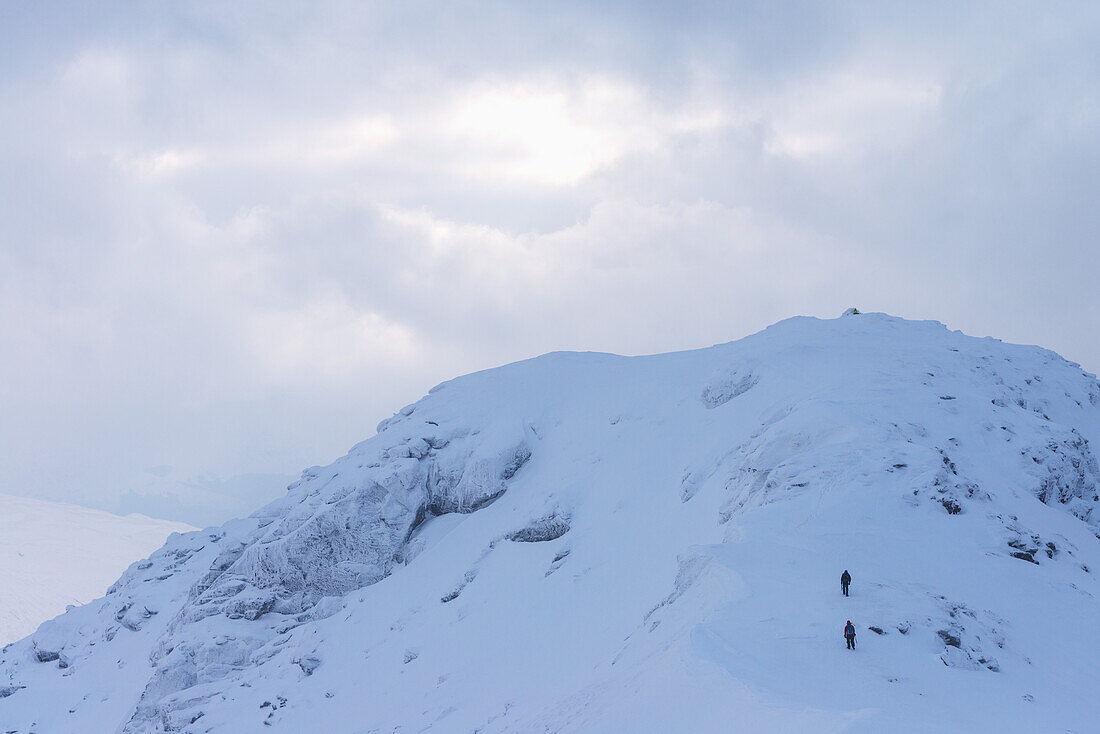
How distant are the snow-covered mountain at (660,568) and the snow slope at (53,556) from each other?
102 m

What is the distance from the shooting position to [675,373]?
48.8 meters

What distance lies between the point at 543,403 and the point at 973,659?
31824 millimetres

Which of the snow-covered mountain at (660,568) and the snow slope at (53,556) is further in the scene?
the snow slope at (53,556)

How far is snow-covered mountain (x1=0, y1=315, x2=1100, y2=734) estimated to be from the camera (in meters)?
18.3

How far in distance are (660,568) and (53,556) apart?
17106 centimetres

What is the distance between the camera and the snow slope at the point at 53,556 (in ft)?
449

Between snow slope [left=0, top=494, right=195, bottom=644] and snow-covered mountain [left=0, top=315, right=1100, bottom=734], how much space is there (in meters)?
102

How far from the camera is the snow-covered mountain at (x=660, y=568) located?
18.3 metres

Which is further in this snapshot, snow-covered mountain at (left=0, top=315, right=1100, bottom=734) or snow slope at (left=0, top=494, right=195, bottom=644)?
snow slope at (left=0, top=494, right=195, bottom=644)

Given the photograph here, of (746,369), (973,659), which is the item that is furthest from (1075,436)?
(973,659)

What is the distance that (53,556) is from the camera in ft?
536

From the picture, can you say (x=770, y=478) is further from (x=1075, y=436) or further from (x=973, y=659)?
(x=1075, y=436)

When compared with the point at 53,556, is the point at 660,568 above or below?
below

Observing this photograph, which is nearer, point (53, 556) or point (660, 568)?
point (660, 568)
